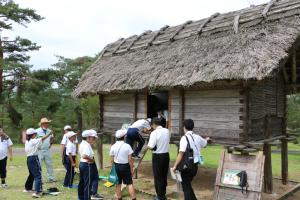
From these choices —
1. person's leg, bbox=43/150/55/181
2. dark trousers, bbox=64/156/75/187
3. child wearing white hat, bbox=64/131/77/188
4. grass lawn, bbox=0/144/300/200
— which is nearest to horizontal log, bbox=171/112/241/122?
grass lawn, bbox=0/144/300/200

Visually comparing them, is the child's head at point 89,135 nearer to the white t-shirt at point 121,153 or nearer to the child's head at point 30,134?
the white t-shirt at point 121,153

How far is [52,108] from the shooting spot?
2870cm

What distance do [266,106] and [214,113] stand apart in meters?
1.83

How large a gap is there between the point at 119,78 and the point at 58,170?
476 cm

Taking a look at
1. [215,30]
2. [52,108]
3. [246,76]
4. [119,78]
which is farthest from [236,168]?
[52,108]

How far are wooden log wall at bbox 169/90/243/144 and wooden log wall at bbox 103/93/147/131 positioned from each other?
1760mm

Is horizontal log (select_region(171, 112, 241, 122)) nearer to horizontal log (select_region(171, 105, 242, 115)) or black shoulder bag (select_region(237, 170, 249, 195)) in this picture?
horizontal log (select_region(171, 105, 242, 115))

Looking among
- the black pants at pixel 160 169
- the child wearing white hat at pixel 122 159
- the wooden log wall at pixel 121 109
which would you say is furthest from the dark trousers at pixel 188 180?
the wooden log wall at pixel 121 109

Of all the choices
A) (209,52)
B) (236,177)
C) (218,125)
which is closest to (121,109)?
(209,52)

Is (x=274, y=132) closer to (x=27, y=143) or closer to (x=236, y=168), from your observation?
(x=236, y=168)

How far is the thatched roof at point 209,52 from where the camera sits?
28.7ft

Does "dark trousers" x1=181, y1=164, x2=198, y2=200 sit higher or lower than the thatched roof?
lower

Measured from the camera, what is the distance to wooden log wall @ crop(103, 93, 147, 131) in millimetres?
12344

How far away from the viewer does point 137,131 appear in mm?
9914
